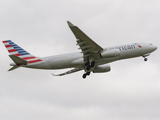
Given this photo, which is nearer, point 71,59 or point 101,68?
point 71,59

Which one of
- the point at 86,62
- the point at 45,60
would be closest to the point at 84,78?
the point at 86,62

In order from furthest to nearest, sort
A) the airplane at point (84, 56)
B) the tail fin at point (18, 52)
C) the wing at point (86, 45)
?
the tail fin at point (18, 52) → the airplane at point (84, 56) → the wing at point (86, 45)

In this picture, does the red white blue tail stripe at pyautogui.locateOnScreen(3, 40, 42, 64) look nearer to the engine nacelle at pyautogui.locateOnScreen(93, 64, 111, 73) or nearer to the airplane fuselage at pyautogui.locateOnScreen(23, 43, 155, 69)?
A: the airplane fuselage at pyautogui.locateOnScreen(23, 43, 155, 69)

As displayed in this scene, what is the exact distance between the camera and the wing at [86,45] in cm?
4556

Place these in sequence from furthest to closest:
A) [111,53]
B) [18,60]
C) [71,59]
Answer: [71,59], [111,53], [18,60]

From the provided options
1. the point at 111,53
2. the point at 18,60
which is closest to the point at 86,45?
the point at 111,53

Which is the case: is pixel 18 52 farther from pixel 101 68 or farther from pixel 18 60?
pixel 101 68

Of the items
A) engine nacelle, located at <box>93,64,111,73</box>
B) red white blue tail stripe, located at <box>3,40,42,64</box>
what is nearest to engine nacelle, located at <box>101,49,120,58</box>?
engine nacelle, located at <box>93,64,111,73</box>

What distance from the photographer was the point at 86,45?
49.2 metres

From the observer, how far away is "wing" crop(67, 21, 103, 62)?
45562mm

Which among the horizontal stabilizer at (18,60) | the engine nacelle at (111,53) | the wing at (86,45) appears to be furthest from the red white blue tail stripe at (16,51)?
the engine nacelle at (111,53)

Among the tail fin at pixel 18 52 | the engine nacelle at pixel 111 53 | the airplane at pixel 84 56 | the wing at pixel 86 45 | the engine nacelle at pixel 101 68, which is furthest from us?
the engine nacelle at pixel 101 68

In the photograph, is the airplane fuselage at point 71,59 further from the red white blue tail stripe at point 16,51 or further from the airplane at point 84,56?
the red white blue tail stripe at point 16,51

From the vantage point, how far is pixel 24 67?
2031 inches
